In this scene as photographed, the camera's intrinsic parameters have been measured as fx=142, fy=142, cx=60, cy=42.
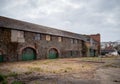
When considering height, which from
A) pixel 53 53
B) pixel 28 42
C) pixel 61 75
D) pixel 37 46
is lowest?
pixel 61 75

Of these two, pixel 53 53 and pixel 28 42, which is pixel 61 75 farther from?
pixel 53 53

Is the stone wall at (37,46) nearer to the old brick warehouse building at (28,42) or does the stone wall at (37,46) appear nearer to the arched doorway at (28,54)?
the old brick warehouse building at (28,42)

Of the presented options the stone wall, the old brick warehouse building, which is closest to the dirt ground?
the stone wall

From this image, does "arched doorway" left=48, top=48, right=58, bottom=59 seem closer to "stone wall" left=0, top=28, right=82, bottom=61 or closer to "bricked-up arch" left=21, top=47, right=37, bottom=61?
"stone wall" left=0, top=28, right=82, bottom=61

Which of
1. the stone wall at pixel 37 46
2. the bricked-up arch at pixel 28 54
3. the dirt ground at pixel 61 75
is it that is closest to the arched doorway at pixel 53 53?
the stone wall at pixel 37 46

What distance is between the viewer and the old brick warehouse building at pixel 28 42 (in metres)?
21.7

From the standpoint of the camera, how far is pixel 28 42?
977 inches

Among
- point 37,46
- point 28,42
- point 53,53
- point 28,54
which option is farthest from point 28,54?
point 53,53

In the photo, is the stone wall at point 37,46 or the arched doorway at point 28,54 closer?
the stone wall at point 37,46

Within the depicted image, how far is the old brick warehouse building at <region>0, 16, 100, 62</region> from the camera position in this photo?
21.7 m

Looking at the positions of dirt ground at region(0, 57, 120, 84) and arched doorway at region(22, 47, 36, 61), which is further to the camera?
arched doorway at region(22, 47, 36, 61)

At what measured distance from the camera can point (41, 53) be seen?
89.3 ft

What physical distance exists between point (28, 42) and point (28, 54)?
2.12 meters

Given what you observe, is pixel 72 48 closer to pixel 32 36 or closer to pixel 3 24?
pixel 32 36
